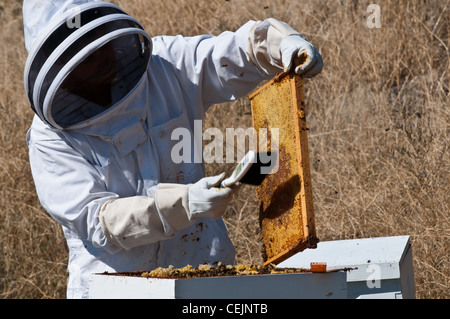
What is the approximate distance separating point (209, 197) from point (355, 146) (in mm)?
3246

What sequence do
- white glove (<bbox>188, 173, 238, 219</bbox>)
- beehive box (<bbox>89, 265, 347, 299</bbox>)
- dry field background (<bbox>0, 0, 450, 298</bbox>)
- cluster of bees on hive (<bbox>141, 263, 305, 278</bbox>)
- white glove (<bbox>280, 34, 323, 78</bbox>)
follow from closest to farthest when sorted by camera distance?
beehive box (<bbox>89, 265, 347, 299</bbox>) < cluster of bees on hive (<bbox>141, 263, 305, 278</bbox>) < white glove (<bbox>188, 173, 238, 219</bbox>) < white glove (<bbox>280, 34, 323, 78</bbox>) < dry field background (<bbox>0, 0, 450, 298</bbox>)

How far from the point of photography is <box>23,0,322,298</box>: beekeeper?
2.97m

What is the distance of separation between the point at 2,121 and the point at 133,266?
14.3 feet

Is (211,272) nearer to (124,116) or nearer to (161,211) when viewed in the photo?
(161,211)

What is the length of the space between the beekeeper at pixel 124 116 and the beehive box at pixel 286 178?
→ 0.63 feet

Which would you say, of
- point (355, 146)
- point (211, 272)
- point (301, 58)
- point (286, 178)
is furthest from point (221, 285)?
point (355, 146)

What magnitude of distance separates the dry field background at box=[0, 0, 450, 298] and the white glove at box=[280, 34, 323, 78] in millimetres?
2114

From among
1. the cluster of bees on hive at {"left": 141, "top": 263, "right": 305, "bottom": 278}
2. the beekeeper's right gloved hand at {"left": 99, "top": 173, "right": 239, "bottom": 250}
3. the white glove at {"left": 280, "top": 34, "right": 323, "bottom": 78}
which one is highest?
the white glove at {"left": 280, "top": 34, "right": 323, "bottom": 78}

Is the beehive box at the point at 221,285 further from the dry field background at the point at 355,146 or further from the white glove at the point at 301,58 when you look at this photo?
the dry field background at the point at 355,146

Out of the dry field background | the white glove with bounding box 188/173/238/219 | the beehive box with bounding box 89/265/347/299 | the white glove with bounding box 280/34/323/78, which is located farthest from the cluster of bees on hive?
the dry field background

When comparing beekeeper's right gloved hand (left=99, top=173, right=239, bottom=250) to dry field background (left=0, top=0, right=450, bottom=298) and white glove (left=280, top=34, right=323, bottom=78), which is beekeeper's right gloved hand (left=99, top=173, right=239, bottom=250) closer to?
white glove (left=280, top=34, right=323, bottom=78)

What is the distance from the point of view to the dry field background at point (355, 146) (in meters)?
4.84
